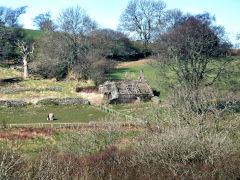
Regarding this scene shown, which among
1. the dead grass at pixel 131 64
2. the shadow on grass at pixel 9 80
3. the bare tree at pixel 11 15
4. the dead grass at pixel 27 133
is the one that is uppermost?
the bare tree at pixel 11 15

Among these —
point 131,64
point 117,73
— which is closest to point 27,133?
point 117,73

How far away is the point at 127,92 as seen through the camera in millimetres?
40875

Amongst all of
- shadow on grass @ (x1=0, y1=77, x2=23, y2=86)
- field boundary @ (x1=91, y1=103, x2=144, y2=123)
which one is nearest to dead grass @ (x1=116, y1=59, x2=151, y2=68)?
shadow on grass @ (x1=0, y1=77, x2=23, y2=86)

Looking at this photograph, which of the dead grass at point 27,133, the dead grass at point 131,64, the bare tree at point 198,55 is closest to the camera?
the dead grass at point 27,133

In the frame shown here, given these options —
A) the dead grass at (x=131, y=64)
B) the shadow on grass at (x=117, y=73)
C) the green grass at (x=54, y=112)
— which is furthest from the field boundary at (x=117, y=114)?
the dead grass at (x=131, y=64)

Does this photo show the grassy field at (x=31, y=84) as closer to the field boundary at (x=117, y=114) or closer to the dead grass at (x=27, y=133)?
the field boundary at (x=117, y=114)

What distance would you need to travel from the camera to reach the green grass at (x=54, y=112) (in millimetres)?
31211

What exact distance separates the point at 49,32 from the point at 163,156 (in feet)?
157

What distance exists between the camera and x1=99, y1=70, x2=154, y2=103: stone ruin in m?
39.8

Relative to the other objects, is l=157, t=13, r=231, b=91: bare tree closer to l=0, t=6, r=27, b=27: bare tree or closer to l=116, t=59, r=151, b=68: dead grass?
l=116, t=59, r=151, b=68: dead grass

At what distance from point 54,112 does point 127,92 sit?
412 inches

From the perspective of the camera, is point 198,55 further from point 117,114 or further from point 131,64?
point 131,64

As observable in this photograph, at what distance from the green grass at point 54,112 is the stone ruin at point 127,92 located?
4076mm

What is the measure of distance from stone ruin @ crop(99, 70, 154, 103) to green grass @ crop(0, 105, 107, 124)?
4.08m
